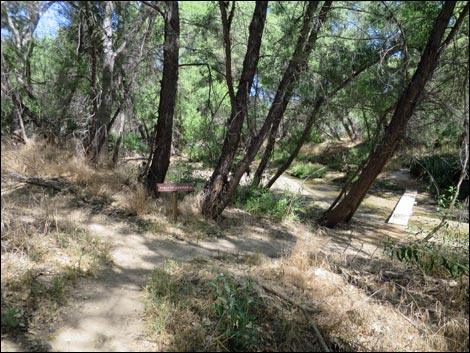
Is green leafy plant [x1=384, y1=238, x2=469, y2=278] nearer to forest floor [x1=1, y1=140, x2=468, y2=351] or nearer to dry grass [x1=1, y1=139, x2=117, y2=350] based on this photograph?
forest floor [x1=1, y1=140, x2=468, y2=351]

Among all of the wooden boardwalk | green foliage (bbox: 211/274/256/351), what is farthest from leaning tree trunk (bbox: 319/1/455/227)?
green foliage (bbox: 211/274/256/351)

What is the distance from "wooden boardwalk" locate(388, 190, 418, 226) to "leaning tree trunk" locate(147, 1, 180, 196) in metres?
6.69

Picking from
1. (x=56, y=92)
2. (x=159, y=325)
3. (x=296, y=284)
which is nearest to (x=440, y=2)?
(x=296, y=284)

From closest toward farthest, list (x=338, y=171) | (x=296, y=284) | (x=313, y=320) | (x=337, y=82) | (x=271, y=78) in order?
(x=313, y=320)
(x=296, y=284)
(x=271, y=78)
(x=337, y=82)
(x=338, y=171)

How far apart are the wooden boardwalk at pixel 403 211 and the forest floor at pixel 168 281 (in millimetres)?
4591

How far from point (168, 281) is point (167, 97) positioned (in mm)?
4222

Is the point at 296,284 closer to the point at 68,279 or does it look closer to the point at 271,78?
the point at 68,279

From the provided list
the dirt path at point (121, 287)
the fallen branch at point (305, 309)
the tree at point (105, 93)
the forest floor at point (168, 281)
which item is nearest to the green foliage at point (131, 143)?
the tree at point (105, 93)

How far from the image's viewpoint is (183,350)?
2.97 m

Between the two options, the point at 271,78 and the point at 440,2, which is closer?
the point at 440,2

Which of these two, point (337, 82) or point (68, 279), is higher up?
point (337, 82)

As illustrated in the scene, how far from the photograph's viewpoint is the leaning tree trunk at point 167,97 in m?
6.74

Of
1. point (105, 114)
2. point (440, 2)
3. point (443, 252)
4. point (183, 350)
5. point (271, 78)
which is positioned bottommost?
point (183, 350)

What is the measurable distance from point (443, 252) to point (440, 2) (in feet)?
18.5
